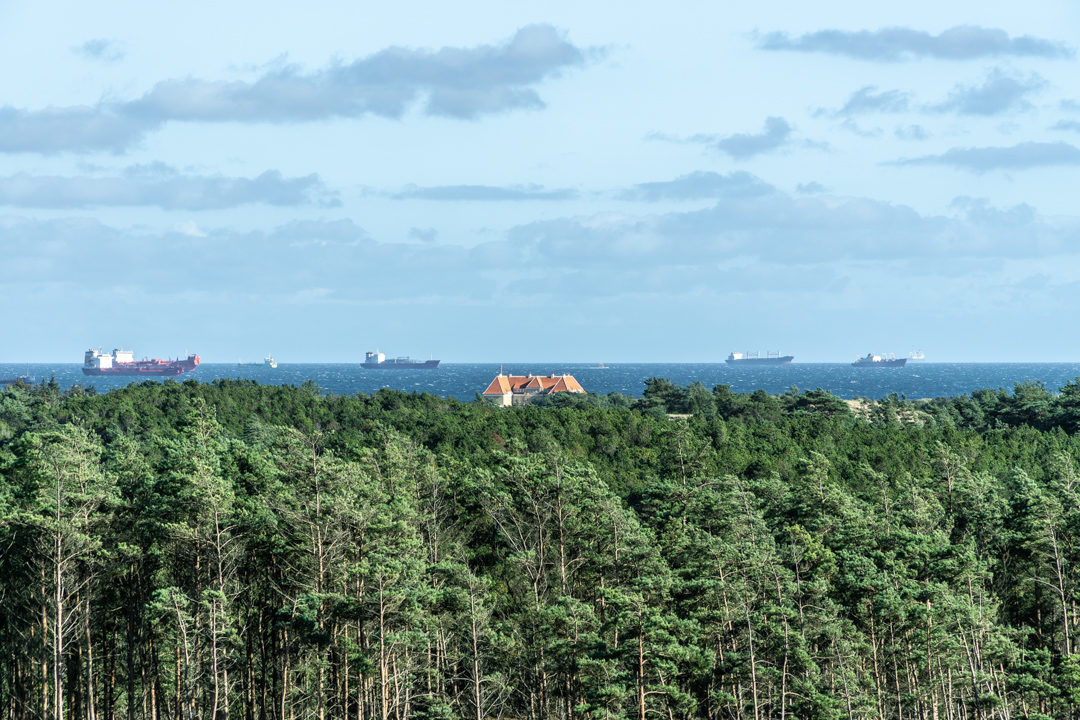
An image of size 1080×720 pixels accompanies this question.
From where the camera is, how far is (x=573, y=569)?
143ft

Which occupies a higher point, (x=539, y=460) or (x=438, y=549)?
(x=539, y=460)

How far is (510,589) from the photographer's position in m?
45.8

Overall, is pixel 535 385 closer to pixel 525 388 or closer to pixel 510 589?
pixel 525 388

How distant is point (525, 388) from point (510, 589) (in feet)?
369

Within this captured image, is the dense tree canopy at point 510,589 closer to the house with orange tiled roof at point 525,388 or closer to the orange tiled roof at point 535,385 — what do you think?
the house with orange tiled roof at point 525,388

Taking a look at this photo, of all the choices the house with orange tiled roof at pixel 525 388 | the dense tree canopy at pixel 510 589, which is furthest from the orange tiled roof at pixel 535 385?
the dense tree canopy at pixel 510 589

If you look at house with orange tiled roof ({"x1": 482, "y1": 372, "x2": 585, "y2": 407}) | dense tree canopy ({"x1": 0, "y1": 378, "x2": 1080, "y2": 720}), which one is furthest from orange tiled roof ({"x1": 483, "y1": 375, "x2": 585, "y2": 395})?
dense tree canopy ({"x1": 0, "y1": 378, "x2": 1080, "y2": 720})

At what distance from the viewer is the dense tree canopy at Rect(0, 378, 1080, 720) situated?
116ft

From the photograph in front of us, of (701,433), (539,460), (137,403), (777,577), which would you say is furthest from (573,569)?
(137,403)

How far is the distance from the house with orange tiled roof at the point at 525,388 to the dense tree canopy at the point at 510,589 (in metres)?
98.8

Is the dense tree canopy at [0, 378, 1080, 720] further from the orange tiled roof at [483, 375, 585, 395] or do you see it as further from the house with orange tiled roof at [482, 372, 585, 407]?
the orange tiled roof at [483, 375, 585, 395]

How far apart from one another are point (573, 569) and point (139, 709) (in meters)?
23.3

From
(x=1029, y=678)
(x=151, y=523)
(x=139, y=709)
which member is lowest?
(x=139, y=709)

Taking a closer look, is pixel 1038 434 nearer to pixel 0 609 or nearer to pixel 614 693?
pixel 614 693
